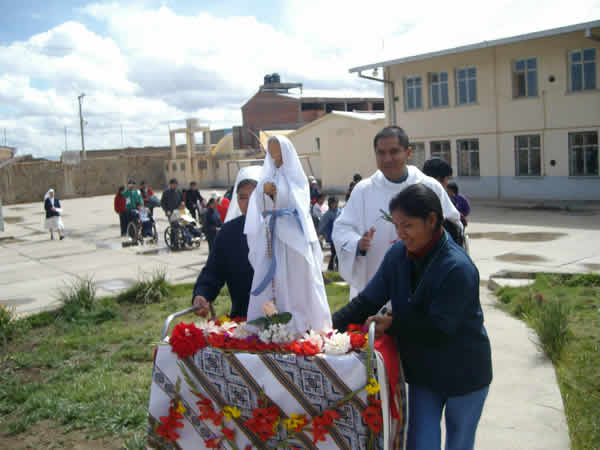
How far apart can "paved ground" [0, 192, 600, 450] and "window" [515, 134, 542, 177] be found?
112 inches

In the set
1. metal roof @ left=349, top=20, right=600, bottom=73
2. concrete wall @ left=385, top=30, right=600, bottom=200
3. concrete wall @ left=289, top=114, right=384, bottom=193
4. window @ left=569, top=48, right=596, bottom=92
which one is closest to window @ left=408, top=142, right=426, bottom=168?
concrete wall @ left=385, top=30, right=600, bottom=200

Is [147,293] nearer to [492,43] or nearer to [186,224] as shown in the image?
[186,224]

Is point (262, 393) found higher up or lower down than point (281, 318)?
lower down

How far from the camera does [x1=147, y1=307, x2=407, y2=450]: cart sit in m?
2.48

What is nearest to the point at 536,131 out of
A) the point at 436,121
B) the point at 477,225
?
the point at 436,121

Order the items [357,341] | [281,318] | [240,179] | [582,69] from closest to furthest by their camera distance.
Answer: [357,341] < [281,318] < [240,179] < [582,69]

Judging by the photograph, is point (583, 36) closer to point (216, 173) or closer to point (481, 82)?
point (481, 82)

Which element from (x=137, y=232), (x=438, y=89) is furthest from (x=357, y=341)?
(x=438, y=89)

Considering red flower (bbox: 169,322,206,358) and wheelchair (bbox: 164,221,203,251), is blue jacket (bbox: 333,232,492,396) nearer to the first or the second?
red flower (bbox: 169,322,206,358)

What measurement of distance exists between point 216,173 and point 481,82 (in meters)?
25.7

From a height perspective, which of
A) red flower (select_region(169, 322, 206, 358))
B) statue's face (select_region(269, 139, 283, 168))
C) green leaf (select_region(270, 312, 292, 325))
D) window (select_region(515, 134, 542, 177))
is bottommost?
red flower (select_region(169, 322, 206, 358))

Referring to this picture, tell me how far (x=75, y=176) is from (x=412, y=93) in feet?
91.7

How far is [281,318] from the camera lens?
286 cm

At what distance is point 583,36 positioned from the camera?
70.1 feet
